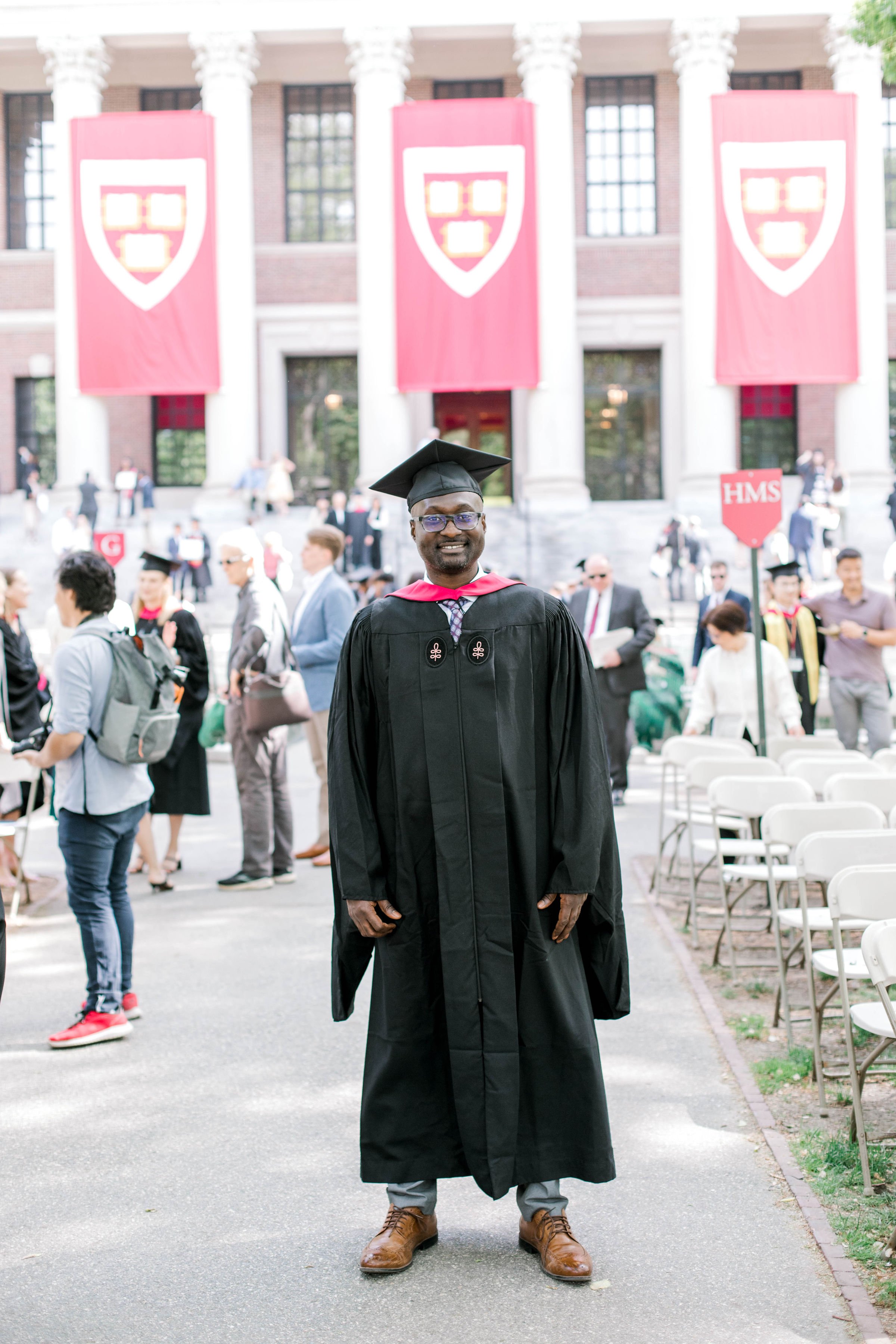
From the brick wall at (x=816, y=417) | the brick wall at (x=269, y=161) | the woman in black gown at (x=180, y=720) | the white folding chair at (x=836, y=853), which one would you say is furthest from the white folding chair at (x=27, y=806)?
the brick wall at (x=816, y=417)

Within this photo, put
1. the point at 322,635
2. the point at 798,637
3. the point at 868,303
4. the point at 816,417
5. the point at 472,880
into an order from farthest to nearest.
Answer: the point at 816,417 < the point at 868,303 < the point at 798,637 < the point at 322,635 < the point at 472,880

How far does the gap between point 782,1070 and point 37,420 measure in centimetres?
3153

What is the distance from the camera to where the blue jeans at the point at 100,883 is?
18.4 ft

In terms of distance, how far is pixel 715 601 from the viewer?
12.7 m

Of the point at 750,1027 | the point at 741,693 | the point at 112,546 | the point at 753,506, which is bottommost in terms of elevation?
the point at 750,1027

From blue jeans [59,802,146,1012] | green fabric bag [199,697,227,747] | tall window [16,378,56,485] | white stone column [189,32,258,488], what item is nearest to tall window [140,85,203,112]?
white stone column [189,32,258,488]

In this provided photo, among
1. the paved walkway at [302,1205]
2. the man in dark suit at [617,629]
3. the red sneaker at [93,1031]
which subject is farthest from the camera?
the man in dark suit at [617,629]

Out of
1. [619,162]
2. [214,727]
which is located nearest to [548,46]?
[619,162]

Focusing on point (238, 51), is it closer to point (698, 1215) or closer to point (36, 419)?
point (36, 419)

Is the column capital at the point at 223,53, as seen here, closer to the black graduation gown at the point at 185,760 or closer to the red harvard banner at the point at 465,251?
the red harvard banner at the point at 465,251

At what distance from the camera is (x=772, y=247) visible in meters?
24.5

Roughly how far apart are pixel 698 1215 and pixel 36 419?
107 feet

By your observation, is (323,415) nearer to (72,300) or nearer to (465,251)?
(72,300)

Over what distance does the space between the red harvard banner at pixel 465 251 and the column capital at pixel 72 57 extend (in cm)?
841
